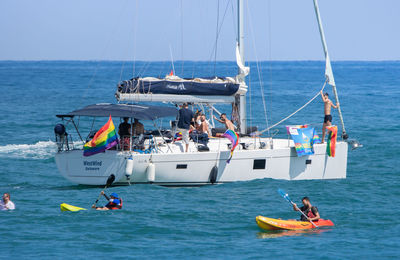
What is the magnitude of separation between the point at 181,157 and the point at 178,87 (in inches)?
129

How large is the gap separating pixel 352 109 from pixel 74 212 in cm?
4161

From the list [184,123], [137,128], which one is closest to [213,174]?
[184,123]

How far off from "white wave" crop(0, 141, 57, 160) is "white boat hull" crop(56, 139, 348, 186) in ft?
33.2

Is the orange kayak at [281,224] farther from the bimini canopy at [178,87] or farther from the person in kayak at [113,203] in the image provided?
the bimini canopy at [178,87]

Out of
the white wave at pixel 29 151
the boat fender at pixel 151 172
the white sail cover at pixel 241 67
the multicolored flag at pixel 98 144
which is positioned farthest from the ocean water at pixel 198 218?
the white sail cover at pixel 241 67

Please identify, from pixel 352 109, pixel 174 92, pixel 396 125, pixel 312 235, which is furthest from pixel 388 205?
pixel 352 109

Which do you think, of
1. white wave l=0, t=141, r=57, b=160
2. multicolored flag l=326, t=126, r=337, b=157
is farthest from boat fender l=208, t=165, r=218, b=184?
white wave l=0, t=141, r=57, b=160

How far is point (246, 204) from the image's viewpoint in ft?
69.7

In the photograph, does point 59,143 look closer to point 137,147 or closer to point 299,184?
point 137,147

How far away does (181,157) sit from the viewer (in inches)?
862

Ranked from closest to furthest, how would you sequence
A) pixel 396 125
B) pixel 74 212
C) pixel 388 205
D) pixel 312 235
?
pixel 312 235, pixel 74 212, pixel 388 205, pixel 396 125

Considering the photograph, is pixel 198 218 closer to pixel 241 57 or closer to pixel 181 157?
pixel 181 157

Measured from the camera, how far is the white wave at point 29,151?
3192 cm

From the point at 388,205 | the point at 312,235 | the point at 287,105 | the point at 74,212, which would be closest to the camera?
the point at 312,235
